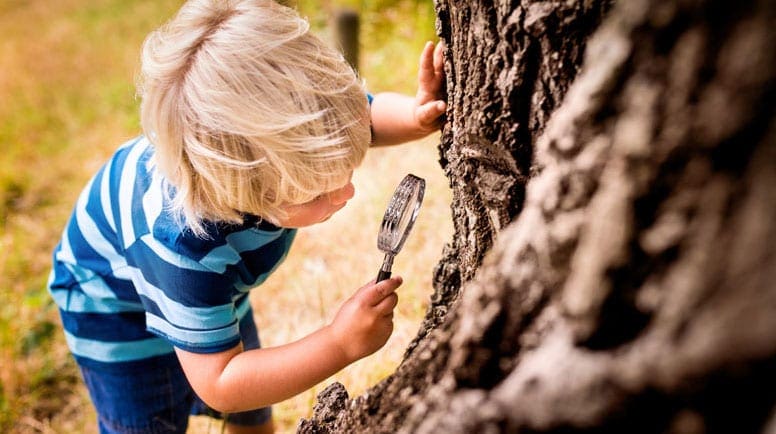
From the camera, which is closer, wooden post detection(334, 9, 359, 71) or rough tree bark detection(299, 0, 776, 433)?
rough tree bark detection(299, 0, 776, 433)

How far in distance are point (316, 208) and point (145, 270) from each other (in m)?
0.42

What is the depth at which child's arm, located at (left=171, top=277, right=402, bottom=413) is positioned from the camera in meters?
1.30

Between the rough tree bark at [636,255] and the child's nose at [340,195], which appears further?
the child's nose at [340,195]

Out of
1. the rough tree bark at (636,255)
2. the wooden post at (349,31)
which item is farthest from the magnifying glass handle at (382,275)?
the wooden post at (349,31)

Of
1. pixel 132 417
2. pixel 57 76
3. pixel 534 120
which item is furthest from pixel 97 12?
pixel 534 120

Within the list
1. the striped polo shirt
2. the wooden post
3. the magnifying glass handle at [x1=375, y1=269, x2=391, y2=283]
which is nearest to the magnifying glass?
the magnifying glass handle at [x1=375, y1=269, x2=391, y2=283]

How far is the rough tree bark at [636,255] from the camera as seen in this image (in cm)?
52

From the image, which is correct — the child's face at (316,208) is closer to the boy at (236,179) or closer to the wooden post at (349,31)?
the boy at (236,179)

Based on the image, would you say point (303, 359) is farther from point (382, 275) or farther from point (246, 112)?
point (246, 112)

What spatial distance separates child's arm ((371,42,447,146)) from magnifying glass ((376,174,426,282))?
0.56ft

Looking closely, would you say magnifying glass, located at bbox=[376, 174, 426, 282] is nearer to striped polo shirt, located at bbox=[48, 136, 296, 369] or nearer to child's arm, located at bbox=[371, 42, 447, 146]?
child's arm, located at bbox=[371, 42, 447, 146]

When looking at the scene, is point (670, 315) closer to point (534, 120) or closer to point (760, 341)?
point (760, 341)

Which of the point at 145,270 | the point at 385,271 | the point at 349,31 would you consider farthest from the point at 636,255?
the point at 349,31

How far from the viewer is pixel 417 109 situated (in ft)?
4.99
